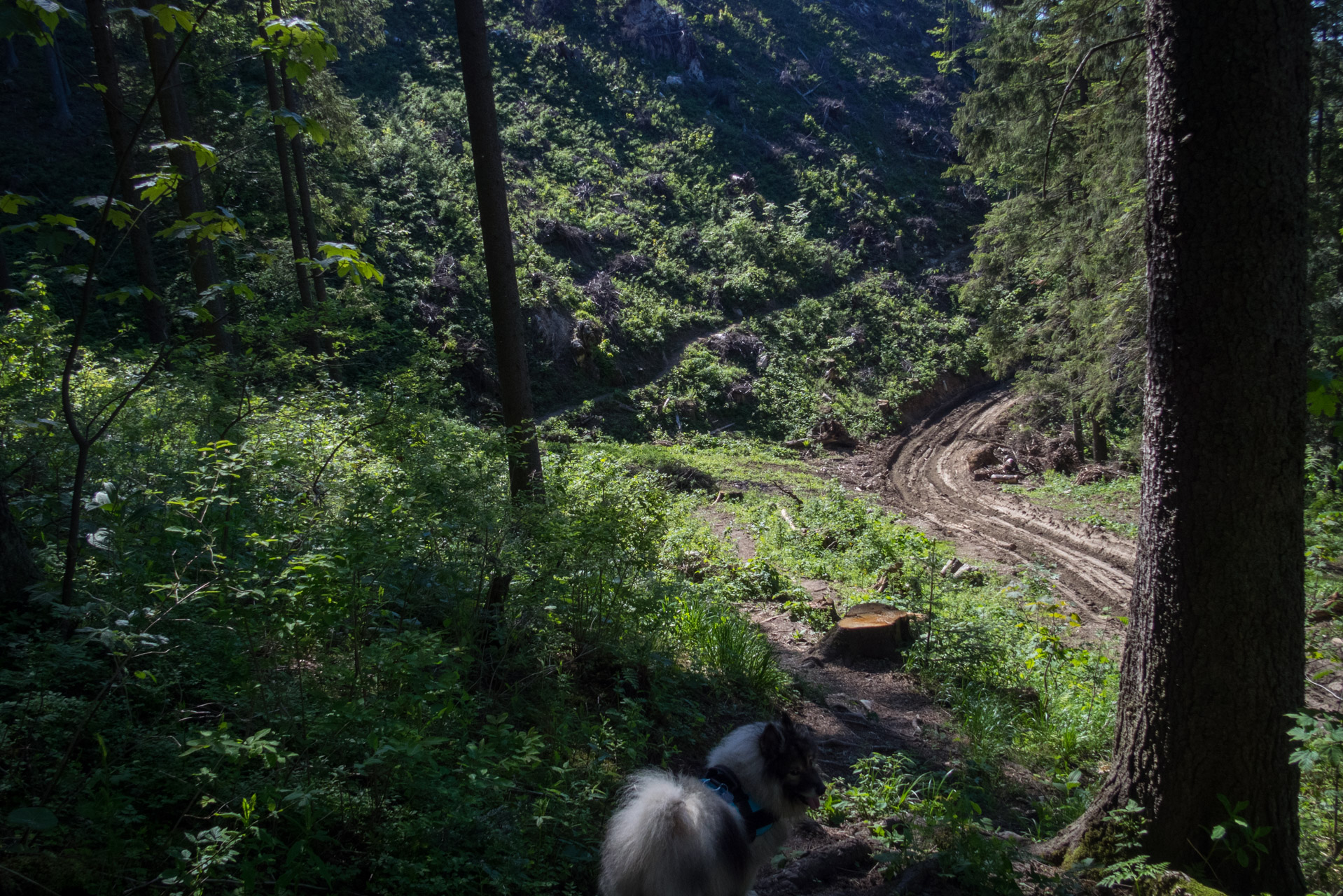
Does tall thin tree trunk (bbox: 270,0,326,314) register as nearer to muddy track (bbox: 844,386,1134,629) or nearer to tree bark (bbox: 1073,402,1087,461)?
muddy track (bbox: 844,386,1134,629)

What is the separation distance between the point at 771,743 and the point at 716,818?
1.86ft

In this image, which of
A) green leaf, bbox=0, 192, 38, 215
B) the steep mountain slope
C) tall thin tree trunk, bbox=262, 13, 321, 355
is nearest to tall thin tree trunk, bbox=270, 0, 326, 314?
tall thin tree trunk, bbox=262, 13, 321, 355

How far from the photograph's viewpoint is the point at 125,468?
4914mm

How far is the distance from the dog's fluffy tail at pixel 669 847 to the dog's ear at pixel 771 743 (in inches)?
18.5

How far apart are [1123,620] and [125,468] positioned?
1111cm

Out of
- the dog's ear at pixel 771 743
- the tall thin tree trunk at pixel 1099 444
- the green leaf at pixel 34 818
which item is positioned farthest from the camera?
the tall thin tree trunk at pixel 1099 444

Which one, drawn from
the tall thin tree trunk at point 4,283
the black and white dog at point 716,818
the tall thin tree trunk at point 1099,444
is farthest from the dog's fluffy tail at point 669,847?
the tall thin tree trunk at point 1099,444

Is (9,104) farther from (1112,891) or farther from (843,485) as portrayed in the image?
(1112,891)

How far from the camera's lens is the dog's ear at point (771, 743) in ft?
11.6

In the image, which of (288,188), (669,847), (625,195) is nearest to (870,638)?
(669,847)

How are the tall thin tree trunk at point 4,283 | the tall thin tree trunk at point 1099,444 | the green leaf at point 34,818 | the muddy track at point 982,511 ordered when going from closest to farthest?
the green leaf at point 34,818 < the tall thin tree trunk at point 4,283 < the muddy track at point 982,511 < the tall thin tree trunk at point 1099,444

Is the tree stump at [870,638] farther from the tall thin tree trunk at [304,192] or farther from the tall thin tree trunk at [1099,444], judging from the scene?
the tall thin tree trunk at [1099,444]

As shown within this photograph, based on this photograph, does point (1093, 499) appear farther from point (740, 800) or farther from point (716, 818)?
point (716, 818)

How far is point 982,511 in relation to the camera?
1605 centimetres
